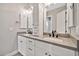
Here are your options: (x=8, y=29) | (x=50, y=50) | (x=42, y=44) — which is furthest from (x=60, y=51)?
(x=8, y=29)

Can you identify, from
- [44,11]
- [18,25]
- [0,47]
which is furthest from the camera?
[44,11]

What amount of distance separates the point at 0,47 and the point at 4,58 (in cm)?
24

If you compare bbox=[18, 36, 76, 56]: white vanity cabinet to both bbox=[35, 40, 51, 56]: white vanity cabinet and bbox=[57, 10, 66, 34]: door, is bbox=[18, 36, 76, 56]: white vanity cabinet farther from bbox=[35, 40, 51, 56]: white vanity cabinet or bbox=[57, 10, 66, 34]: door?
bbox=[57, 10, 66, 34]: door

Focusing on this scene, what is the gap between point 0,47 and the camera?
1.74m

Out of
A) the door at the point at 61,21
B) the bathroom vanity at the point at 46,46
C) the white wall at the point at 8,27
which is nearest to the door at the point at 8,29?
the white wall at the point at 8,27

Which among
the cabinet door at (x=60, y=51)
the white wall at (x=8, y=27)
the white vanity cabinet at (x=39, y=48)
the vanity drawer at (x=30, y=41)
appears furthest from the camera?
the vanity drawer at (x=30, y=41)

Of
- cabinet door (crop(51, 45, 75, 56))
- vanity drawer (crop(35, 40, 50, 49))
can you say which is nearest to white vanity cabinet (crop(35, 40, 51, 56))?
vanity drawer (crop(35, 40, 50, 49))

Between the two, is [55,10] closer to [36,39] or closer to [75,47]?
[36,39]

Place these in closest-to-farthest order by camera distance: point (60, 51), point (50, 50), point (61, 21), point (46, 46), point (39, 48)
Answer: point (60, 51)
point (50, 50)
point (46, 46)
point (39, 48)
point (61, 21)

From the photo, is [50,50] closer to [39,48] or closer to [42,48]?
[42,48]

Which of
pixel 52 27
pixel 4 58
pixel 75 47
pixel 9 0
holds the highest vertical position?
pixel 9 0

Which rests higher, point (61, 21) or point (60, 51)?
point (61, 21)

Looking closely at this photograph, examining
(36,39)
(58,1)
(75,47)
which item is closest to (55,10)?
(58,1)

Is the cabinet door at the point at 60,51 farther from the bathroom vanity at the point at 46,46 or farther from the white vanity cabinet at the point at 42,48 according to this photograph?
the white vanity cabinet at the point at 42,48
